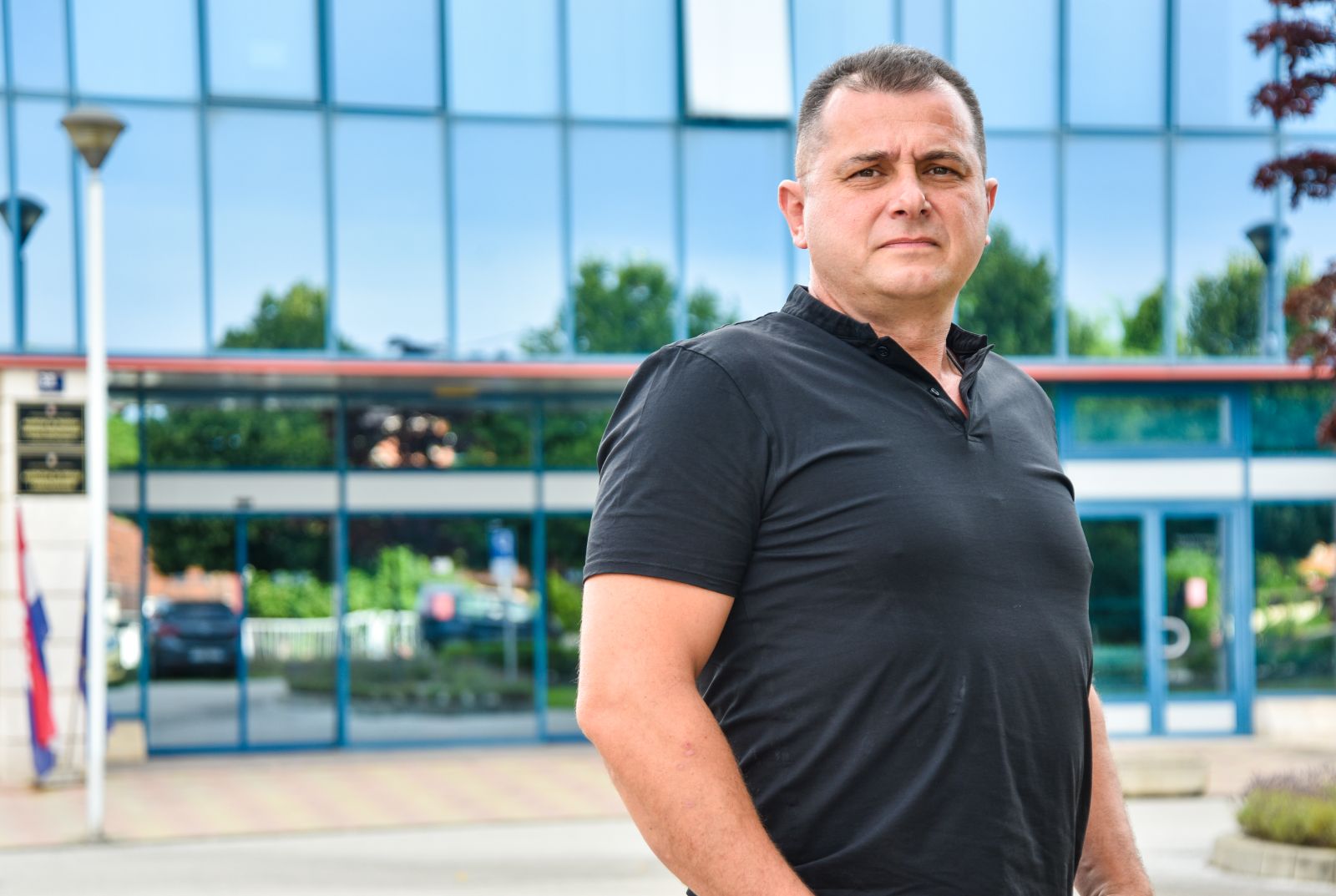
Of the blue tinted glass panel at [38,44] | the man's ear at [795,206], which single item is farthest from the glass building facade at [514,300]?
the man's ear at [795,206]

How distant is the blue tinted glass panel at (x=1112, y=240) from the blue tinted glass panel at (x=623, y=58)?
4354 mm

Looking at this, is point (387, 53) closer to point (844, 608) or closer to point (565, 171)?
point (565, 171)

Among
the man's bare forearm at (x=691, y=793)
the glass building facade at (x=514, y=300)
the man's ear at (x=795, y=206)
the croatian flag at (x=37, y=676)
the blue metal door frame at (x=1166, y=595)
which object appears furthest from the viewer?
the blue metal door frame at (x=1166, y=595)

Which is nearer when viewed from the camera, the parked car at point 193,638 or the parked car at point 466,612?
the parked car at point 193,638

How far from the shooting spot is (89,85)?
51.0 ft

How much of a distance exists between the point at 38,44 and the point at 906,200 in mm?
15238

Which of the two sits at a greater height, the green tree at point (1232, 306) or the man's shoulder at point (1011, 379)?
the green tree at point (1232, 306)

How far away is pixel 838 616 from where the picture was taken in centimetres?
182

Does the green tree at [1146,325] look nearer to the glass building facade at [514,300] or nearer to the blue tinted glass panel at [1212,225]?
the glass building facade at [514,300]

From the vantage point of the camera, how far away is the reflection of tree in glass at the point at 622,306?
16.7 metres

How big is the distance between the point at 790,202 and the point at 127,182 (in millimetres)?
14648

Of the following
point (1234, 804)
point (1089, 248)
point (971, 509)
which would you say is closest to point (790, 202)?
point (971, 509)

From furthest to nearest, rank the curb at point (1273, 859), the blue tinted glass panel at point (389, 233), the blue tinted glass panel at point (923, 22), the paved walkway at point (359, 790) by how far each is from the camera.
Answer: the blue tinted glass panel at point (923, 22), the blue tinted glass panel at point (389, 233), the paved walkway at point (359, 790), the curb at point (1273, 859)

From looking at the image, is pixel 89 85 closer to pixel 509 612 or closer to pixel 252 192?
pixel 252 192
